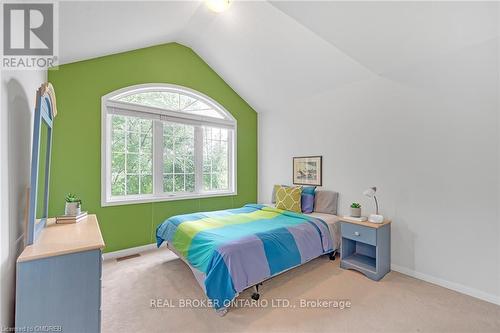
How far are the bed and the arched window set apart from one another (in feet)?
3.22

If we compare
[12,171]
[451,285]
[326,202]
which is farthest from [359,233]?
[12,171]

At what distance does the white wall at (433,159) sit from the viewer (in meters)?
2.09

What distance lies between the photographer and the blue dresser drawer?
248cm

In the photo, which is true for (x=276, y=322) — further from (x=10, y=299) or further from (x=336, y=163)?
(x=336, y=163)

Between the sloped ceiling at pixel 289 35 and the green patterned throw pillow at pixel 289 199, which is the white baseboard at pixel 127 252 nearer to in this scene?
the green patterned throw pillow at pixel 289 199

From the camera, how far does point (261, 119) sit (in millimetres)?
4789

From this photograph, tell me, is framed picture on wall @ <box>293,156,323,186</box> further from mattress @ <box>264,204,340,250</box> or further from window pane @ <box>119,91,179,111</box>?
window pane @ <box>119,91,179,111</box>

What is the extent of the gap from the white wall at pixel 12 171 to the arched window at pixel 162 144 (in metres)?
1.60

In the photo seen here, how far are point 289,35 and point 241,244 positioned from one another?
2637 mm

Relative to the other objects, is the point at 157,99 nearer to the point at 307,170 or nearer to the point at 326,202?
the point at 307,170

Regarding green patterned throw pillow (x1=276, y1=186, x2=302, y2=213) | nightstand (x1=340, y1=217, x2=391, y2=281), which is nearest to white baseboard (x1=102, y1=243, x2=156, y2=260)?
green patterned throw pillow (x1=276, y1=186, x2=302, y2=213)

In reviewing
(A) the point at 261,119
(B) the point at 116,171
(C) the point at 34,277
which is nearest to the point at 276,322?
(C) the point at 34,277

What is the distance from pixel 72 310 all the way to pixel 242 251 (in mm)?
1186

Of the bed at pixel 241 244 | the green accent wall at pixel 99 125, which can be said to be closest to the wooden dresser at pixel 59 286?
the bed at pixel 241 244
